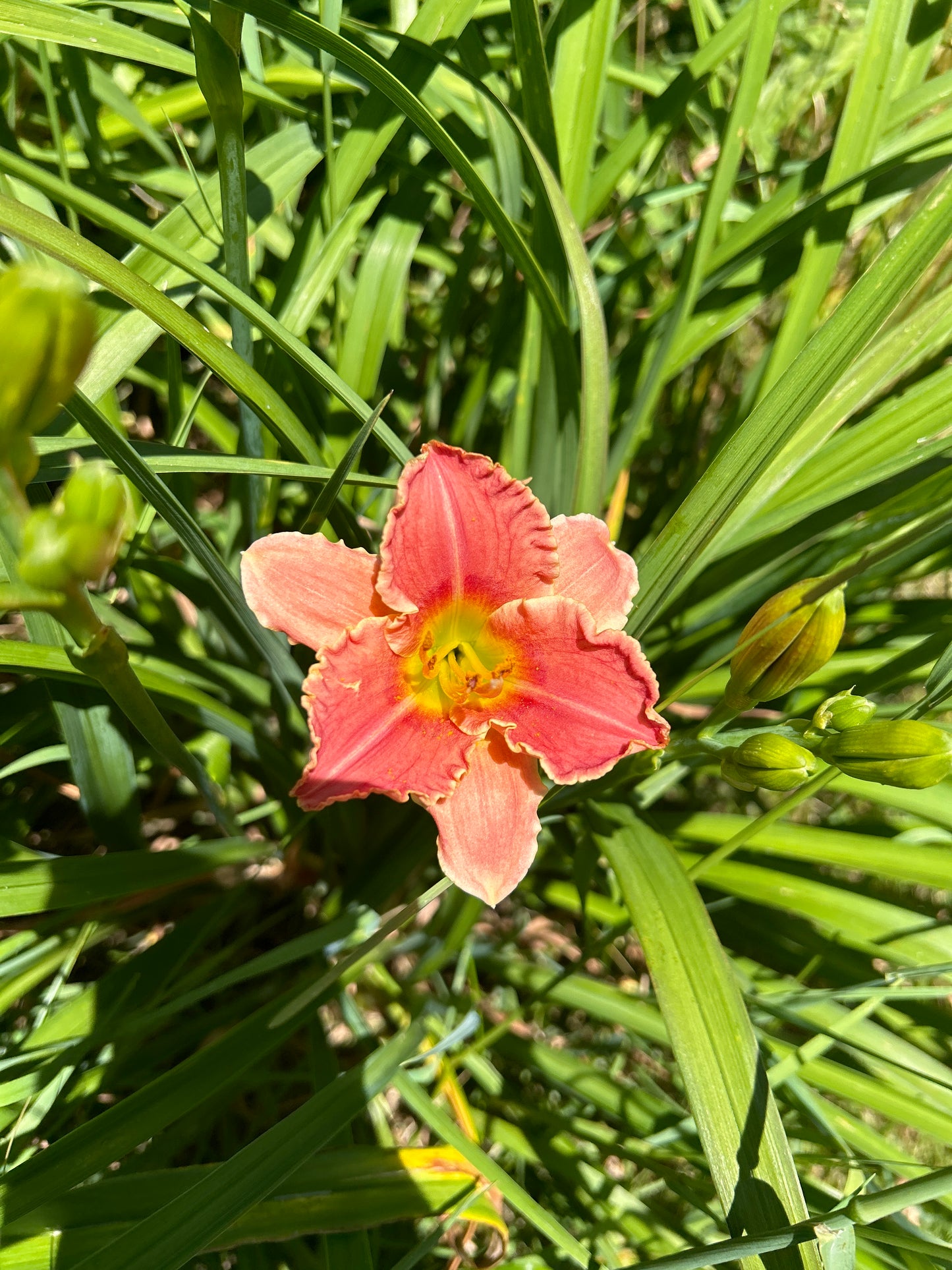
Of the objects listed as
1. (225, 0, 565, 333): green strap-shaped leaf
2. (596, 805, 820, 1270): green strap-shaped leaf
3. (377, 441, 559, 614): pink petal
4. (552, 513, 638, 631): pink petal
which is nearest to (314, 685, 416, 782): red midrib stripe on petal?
(377, 441, 559, 614): pink petal

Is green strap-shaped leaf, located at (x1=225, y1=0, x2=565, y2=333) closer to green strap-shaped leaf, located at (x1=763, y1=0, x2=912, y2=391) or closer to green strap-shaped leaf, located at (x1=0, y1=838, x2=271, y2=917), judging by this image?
green strap-shaped leaf, located at (x1=763, y1=0, x2=912, y2=391)

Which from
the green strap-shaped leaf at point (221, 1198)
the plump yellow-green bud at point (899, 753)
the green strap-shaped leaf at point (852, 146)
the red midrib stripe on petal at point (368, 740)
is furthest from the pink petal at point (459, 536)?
the green strap-shaped leaf at point (852, 146)

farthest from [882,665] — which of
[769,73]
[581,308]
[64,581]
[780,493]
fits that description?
[769,73]

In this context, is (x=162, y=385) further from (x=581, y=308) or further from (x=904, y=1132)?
(x=904, y=1132)

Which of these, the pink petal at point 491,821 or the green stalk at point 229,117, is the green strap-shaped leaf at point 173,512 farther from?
the pink petal at point 491,821

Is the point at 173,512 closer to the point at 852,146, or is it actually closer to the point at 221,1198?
the point at 221,1198
